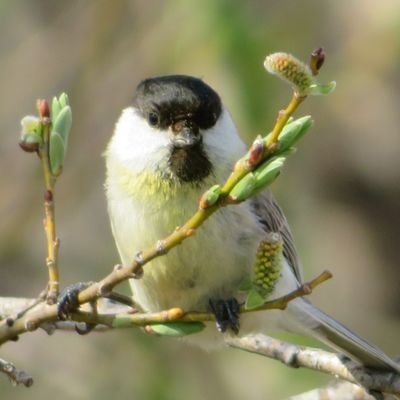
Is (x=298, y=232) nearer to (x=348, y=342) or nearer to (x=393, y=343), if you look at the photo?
(x=393, y=343)

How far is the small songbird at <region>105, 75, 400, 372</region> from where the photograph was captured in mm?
2855

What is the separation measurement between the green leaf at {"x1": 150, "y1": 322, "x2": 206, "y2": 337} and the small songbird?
27.6 inches

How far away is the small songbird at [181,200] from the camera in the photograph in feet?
9.37

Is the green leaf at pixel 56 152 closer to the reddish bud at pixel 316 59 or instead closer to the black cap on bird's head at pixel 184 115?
the reddish bud at pixel 316 59

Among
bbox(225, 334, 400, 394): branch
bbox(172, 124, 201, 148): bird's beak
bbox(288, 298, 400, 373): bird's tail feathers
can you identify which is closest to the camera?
bbox(172, 124, 201, 148): bird's beak

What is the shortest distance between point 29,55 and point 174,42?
29.2 inches

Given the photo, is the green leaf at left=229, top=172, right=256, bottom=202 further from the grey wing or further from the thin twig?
the grey wing

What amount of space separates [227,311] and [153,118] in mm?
598

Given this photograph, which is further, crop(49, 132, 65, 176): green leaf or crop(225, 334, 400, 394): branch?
crop(225, 334, 400, 394): branch

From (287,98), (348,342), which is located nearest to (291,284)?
(348,342)

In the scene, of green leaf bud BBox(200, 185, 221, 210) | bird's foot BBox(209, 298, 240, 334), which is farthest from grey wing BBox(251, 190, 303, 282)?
green leaf bud BBox(200, 185, 221, 210)

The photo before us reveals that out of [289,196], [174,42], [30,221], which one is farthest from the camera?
[289,196]

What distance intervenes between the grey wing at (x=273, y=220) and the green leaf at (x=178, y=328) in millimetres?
1051

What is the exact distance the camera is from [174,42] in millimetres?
4922
